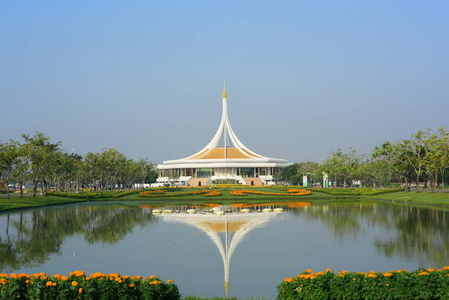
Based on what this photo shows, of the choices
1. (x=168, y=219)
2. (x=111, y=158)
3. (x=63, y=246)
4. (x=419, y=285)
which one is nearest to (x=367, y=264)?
(x=419, y=285)

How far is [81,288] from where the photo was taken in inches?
312

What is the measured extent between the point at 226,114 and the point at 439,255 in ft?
252

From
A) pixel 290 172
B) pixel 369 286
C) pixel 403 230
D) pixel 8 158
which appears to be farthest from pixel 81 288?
pixel 290 172

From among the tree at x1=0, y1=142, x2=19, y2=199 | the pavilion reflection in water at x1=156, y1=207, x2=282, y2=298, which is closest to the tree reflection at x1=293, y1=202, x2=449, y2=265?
the pavilion reflection in water at x1=156, y1=207, x2=282, y2=298

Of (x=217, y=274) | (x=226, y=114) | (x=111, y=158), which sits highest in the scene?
(x=226, y=114)

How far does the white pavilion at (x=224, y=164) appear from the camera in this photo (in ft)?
281

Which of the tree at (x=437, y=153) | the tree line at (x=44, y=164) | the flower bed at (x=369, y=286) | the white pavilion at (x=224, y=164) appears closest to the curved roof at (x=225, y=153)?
the white pavilion at (x=224, y=164)

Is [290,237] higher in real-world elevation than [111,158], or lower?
lower

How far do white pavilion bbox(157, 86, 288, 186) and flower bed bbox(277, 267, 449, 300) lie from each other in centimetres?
7394

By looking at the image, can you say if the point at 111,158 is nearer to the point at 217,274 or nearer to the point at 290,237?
the point at 290,237

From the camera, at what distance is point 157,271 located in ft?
41.7

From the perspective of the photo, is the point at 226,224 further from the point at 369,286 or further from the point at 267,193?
the point at 267,193

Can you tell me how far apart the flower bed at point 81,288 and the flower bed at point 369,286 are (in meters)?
2.25

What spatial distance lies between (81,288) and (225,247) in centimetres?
875
